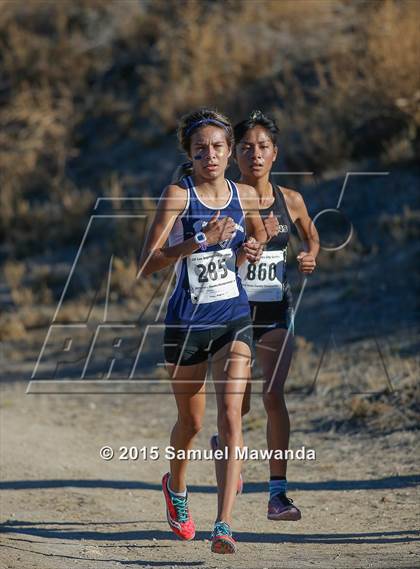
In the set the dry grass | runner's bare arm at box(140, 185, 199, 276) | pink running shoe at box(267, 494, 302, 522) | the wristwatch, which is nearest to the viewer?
the wristwatch

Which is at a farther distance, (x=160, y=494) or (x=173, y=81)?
(x=173, y=81)

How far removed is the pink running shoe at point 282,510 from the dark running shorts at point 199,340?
0.96 m

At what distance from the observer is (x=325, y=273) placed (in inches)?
492

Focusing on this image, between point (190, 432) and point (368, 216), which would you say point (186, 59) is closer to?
point (368, 216)

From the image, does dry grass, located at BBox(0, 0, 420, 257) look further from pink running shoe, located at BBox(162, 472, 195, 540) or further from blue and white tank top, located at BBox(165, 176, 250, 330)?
pink running shoe, located at BBox(162, 472, 195, 540)

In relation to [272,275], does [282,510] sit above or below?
below

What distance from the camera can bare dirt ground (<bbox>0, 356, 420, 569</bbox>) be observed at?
5.64 m

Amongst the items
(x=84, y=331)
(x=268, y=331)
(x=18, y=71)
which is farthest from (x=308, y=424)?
(x=18, y=71)

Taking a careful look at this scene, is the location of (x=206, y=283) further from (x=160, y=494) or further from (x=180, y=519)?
(x=160, y=494)

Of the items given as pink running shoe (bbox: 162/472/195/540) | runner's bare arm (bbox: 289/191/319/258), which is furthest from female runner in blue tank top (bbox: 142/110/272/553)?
runner's bare arm (bbox: 289/191/319/258)

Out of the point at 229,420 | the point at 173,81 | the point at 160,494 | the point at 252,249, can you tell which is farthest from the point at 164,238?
the point at 173,81

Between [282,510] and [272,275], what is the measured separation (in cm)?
130

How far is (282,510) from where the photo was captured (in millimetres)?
5988

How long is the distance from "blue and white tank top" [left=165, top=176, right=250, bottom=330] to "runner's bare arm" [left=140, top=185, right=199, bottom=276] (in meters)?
0.05
